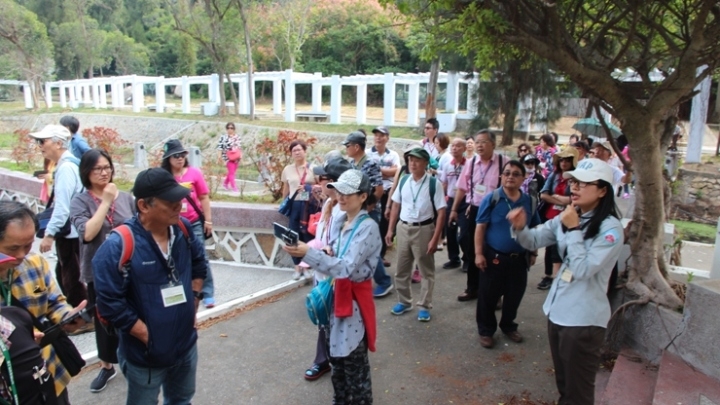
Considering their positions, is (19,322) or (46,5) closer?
(19,322)

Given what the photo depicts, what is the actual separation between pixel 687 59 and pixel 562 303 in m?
2.03

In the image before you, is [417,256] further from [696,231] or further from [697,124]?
[697,124]

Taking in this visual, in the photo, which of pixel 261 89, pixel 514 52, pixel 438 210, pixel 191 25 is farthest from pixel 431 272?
pixel 261 89

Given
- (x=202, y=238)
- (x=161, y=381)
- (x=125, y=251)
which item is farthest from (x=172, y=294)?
(x=202, y=238)

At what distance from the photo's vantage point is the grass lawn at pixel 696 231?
35.1ft

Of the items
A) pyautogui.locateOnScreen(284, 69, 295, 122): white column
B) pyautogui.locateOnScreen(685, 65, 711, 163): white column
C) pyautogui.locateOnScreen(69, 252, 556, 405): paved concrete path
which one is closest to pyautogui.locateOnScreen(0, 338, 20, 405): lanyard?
pyautogui.locateOnScreen(69, 252, 556, 405): paved concrete path

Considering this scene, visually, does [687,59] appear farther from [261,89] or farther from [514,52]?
[261,89]

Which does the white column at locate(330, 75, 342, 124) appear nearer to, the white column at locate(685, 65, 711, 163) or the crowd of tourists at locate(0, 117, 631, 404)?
the white column at locate(685, 65, 711, 163)

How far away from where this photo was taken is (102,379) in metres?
3.77

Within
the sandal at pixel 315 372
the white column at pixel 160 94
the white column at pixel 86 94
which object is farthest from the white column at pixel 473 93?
the white column at pixel 86 94

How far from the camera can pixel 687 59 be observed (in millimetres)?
3674

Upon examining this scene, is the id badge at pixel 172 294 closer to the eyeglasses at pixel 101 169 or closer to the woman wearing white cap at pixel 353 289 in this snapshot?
the woman wearing white cap at pixel 353 289

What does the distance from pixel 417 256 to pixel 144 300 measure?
275 cm

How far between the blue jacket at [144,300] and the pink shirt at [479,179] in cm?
330
